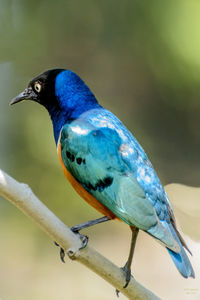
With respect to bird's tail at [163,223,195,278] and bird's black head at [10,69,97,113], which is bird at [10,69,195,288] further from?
bird's black head at [10,69,97,113]

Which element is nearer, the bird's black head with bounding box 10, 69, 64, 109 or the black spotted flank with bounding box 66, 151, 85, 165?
the black spotted flank with bounding box 66, 151, 85, 165

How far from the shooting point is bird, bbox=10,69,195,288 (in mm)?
3037

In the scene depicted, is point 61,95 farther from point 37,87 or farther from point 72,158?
point 72,158

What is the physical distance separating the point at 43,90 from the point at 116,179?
113 cm

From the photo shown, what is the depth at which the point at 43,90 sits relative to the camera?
3.86 metres

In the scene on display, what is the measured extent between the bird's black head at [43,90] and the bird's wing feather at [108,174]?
53cm

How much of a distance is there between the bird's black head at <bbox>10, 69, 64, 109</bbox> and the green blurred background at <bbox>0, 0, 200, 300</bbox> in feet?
8.89

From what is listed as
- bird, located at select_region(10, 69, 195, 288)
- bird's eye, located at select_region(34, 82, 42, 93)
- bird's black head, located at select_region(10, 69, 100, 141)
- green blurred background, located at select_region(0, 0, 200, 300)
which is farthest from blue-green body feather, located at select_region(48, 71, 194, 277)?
green blurred background, located at select_region(0, 0, 200, 300)

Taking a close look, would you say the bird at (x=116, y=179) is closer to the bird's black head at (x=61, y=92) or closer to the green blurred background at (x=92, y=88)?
the bird's black head at (x=61, y=92)

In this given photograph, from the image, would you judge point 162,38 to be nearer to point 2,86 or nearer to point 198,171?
point 198,171

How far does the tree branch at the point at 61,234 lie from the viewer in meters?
2.43

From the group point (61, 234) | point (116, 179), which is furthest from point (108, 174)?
point (61, 234)

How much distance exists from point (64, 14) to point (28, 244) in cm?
377

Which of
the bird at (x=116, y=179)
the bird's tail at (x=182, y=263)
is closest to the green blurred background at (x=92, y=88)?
the bird at (x=116, y=179)
